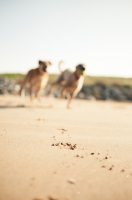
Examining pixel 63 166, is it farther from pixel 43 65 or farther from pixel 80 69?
pixel 43 65

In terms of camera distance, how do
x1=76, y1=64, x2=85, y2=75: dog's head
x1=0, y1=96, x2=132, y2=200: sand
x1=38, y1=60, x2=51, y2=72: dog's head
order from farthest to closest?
x1=38, y1=60, x2=51, y2=72: dog's head
x1=76, y1=64, x2=85, y2=75: dog's head
x1=0, y1=96, x2=132, y2=200: sand

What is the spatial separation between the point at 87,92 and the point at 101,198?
50.8 ft

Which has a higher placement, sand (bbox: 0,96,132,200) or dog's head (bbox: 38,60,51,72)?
dog's head (bbox: 38,60,51,72)

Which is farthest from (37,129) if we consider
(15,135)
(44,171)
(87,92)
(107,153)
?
(87,92)

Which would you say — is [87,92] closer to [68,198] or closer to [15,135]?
[15,135]

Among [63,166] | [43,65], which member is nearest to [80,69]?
[43,65]

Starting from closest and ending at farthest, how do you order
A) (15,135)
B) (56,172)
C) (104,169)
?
(56,172) → (104,169) → (15,135)

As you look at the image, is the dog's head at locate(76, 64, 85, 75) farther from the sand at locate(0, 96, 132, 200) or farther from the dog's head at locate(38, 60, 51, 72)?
the sand at locate(0, 96, 132, 200)

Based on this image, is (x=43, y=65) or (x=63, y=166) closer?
(x=63, y=166)

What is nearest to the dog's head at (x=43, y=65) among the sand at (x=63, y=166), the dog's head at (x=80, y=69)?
the dog's head at (x=80, y=69)

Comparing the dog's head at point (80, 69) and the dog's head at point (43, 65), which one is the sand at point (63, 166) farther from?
the dog's head at point (43, 65)

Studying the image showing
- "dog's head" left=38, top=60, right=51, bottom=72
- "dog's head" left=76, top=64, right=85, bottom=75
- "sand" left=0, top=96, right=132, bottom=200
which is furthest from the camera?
"dog's head" left=38, top=60, right=51, bottom=72

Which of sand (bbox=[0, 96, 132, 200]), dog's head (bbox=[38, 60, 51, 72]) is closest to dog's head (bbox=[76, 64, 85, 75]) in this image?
dog's head (bbox=[38, 60, 51, 72])

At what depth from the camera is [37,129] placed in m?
2.67
